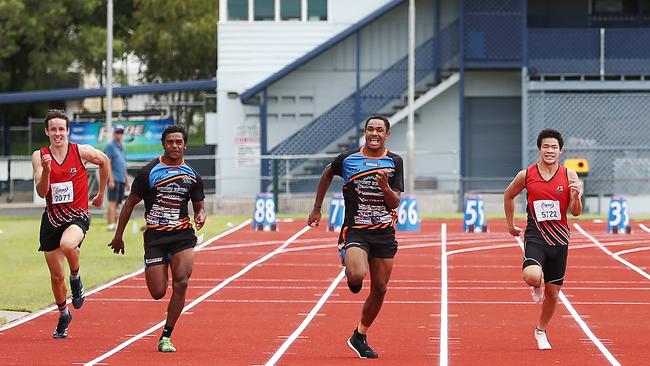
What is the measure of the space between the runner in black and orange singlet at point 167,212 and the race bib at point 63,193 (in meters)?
1.01

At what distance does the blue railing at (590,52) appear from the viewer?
135ft

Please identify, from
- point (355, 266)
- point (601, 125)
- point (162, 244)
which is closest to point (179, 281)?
point (162, 244)

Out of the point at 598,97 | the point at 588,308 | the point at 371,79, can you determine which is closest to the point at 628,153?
the point at 598,97

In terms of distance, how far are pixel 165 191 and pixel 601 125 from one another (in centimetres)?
2840

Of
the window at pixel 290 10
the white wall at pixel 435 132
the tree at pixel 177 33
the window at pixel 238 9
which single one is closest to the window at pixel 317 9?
the window at pixel 290 10

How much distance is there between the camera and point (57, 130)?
1420cm

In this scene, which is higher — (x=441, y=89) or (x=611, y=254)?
(x=441, y=89)

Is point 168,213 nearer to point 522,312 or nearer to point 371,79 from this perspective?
point 522,312

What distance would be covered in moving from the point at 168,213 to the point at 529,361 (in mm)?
3363

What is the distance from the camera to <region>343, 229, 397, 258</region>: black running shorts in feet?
42.9

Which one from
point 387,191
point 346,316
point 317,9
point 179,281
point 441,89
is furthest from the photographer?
point 317,9

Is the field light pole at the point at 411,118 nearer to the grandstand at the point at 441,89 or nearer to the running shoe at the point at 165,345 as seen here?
the grandstand at the point at 441,89

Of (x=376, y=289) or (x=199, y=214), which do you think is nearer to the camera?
(x=376, y=289)

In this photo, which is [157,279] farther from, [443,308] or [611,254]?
[611,254]
